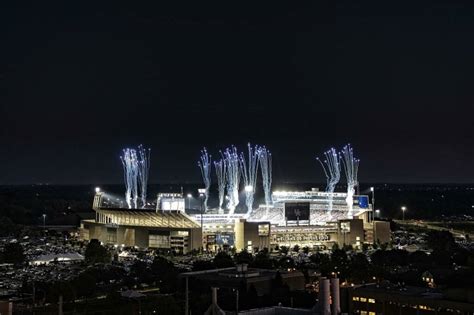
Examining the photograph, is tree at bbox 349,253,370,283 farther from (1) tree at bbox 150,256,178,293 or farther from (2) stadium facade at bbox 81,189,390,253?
(2) stadium facade at bbox 81,189,390,253

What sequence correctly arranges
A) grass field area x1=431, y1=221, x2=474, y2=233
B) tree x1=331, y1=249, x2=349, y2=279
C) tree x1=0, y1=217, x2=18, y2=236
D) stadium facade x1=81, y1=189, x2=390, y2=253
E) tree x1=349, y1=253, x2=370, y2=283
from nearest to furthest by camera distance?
1. tree x1=349, y1=253, x2=370, y2=283
2. tree x1=331, y1=249, x2=349, y2=279
3. stadium facade x1=81, y1=189, x2=390, y2=253
4. grass field area x1=431, y1=221, x2=474, y2=233
5. tree x1=0, y1=217, x2=18, y2=236

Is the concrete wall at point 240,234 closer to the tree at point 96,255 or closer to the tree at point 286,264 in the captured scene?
the tree at point 286,264

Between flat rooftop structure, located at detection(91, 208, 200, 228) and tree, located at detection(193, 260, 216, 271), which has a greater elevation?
flat rooftop structure, located at detection(91, 208, 200, 228)

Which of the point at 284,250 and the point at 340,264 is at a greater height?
the point at 284,250

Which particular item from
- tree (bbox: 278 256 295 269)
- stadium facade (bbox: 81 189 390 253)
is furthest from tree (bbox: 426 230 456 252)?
tree (bbox: 278 256 295 269)

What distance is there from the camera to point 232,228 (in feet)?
175

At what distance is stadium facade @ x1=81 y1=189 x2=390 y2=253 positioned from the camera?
50.9 metres

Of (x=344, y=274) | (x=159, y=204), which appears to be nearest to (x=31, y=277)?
(x=344, y=274)

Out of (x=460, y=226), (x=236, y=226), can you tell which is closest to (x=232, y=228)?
(x=236, y=226)

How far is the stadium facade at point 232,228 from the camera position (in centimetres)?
5091

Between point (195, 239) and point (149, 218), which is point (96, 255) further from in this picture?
point (149, 218)

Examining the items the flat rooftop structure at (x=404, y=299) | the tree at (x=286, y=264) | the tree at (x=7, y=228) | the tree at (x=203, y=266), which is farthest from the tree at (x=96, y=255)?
the tree at (x=7, y=228)

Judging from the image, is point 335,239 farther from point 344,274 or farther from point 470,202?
point 470,202

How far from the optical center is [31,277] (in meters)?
36.2
